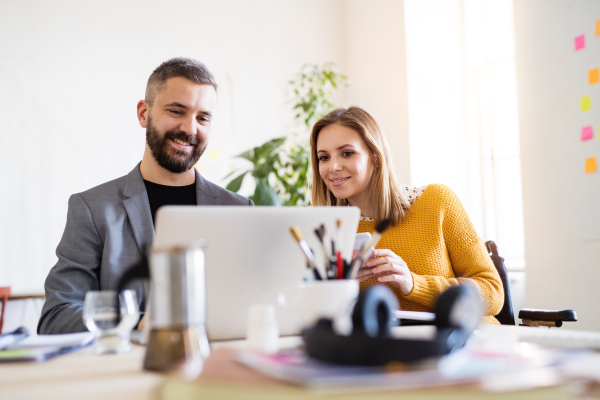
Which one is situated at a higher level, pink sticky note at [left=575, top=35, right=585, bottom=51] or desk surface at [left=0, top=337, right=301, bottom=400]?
pink sticky note at [left=575, top=35, right=585, bottom=51]

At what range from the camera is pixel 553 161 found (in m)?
2.88

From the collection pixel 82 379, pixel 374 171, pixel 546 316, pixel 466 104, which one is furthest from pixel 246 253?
pixel 466 104

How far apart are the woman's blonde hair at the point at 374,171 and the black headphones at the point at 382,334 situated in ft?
3.98

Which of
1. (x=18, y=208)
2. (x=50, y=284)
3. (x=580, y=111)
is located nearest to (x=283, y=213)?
(x=50, y=284)

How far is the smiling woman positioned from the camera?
1696 mm

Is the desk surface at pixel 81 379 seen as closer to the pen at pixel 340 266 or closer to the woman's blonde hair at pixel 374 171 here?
the pen at pixel 340 266

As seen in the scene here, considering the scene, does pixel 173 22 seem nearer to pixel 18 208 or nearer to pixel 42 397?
pixel 18 208

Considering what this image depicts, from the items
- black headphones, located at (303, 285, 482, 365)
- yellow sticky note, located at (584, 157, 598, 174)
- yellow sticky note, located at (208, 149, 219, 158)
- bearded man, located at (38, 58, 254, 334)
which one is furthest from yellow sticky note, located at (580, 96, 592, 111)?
black headphones, located at (303, 285, 482, 365)

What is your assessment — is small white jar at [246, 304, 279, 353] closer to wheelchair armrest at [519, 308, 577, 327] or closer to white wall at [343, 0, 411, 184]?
wheelchair armrest at [519, 308, 577, 327]

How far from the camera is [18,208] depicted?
3000 millimetres

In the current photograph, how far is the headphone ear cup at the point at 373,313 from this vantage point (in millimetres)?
628

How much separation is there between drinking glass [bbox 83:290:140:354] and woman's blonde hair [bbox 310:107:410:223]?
111 cm

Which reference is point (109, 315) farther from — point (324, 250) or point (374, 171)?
point (374, 171)

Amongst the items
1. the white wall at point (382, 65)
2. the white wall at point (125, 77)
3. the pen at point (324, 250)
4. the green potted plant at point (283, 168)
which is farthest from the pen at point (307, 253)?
the white wall at point (382, 65)
